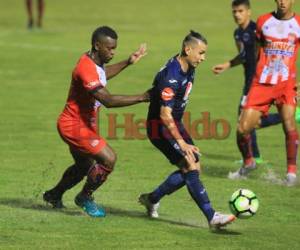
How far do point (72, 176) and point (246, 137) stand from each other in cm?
389

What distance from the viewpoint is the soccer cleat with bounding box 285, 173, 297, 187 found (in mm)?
14961

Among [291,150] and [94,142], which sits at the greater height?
[94,142]

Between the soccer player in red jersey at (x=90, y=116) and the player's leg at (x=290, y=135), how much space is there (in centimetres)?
350

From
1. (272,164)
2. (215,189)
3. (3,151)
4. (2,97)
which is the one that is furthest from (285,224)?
(2,97)

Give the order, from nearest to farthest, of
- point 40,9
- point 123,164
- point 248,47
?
point 248,47, point 123,164, point 40,9

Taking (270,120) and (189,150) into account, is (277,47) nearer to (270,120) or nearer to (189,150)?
(270,120)

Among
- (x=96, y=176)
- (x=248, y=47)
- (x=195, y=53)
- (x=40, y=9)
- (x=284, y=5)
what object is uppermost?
(x=284, y=5)

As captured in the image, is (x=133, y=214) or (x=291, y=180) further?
(x=291, y=180)

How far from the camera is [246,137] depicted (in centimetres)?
1561

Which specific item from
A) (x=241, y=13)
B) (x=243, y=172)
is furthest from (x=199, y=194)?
(x=241, y=13)

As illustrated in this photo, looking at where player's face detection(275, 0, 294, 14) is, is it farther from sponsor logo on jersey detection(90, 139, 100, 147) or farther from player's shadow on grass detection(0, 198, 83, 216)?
player's shadow on grass detection(0, 198, 83, 216)

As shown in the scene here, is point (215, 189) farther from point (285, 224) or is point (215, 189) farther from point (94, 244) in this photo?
point (94, 244)

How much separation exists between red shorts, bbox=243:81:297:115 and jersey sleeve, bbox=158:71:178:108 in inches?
141

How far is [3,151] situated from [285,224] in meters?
6.74
